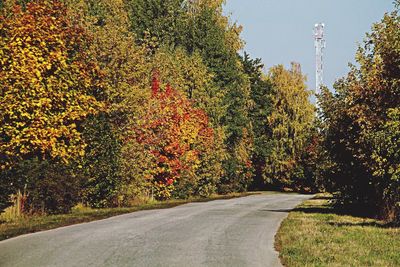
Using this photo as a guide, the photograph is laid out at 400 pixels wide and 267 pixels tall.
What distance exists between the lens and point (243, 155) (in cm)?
6153

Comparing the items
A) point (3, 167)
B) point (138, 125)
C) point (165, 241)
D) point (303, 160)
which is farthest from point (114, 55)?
point (303, 160)

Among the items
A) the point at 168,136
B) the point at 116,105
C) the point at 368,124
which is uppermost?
the point at 116,105

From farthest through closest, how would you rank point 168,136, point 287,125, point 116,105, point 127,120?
point 287,125, point 168,136, point 127,120, point 116,105

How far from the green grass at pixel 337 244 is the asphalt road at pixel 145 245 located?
0.51m

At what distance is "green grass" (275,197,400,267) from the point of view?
11.4 metres

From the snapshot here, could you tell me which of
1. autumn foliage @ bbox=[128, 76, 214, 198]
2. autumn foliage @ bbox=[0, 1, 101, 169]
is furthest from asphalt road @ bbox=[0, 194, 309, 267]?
autumn foliage @ bbox=[128, 76, 214, 198]

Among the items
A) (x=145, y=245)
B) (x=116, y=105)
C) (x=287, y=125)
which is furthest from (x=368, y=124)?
(x=287, y=125)

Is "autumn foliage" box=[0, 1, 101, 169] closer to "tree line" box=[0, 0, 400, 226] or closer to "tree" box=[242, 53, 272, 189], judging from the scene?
"tree line" box=[0, 0, 400, 226]

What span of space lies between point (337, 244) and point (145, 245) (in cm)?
507

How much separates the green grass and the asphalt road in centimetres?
51

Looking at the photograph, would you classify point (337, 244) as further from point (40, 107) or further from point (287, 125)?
point (287, 125)

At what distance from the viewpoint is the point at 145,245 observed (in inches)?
510

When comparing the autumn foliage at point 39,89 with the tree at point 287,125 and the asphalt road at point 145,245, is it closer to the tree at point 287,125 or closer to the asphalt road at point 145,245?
the asphalt road at point 145,245

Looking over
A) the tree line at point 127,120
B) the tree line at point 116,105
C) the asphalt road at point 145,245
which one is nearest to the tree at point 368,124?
the tree line at point 127,120
